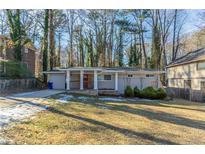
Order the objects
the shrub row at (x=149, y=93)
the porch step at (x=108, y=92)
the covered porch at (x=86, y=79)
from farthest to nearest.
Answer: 1. the porch step at (x=108, y=92)
2. the covered porch at (x=86, y=79)
3. the shrub row at (x=149, y=93)

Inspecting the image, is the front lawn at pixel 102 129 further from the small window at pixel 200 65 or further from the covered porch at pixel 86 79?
the small window at pixel 200 65

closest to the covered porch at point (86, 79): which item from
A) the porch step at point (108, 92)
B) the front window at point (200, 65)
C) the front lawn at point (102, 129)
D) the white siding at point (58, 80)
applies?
the porch step at point (108, 92)

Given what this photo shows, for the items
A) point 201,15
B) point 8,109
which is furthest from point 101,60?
point 8,109

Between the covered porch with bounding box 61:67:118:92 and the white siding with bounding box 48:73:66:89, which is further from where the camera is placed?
the white siding with bounding box 48:73:66:89

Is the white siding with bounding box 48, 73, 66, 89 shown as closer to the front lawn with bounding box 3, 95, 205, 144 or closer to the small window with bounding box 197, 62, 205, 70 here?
the small window with bounding box 197, 62, 205, 70

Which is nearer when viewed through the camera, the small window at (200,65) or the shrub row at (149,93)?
the shrub row at (149,93)

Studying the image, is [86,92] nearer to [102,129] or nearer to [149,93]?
[149,93]

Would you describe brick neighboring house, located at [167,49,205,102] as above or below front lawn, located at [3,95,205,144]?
above

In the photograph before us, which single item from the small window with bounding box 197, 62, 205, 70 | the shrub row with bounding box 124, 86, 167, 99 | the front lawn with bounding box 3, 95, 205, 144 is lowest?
the front lawn with bounding box 3, 95, 205, 144

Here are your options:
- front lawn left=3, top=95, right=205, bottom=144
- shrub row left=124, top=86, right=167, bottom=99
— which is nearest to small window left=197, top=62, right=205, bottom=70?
shrub row left=124, top=86, right=167, bottom=99

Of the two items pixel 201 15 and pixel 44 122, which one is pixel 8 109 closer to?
pixel 44 122

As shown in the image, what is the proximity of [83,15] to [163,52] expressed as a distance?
1023 centimetres

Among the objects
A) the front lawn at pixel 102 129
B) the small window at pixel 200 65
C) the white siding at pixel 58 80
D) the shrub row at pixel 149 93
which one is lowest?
the front lawn at pixel 102 129

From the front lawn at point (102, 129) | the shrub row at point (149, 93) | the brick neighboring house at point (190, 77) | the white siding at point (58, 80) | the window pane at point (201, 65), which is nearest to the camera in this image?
the front lawn at point (102, 129)
